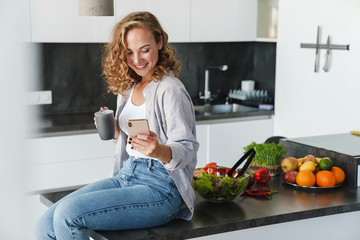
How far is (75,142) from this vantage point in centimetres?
380

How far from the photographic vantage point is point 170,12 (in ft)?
13.9

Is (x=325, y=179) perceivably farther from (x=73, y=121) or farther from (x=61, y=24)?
(x=61, y=24)

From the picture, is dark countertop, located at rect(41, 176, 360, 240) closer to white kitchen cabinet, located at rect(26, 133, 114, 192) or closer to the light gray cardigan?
the light gray cardigan

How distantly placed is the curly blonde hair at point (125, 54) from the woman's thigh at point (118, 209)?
455mm

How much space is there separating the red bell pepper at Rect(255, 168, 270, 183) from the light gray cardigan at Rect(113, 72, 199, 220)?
635 millimetres

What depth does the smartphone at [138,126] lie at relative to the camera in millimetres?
1840

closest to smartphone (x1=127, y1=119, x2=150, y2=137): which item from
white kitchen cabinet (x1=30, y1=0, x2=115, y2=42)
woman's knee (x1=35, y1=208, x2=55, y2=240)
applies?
woman's knee (x1=35, y1=208, x2=55, y2=240)

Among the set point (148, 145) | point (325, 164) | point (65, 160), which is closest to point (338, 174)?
point (325, 164)

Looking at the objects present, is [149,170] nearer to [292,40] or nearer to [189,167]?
[189,167]

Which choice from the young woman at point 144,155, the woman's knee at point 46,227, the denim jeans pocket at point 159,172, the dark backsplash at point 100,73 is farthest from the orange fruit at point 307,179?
the dark backsplash at point 100,73

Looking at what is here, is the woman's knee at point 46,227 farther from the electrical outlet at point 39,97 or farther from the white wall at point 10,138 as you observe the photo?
the electrical outlet at point 39,97

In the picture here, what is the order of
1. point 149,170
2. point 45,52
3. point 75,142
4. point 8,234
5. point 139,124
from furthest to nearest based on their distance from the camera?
point 45,52 → point 75,142 → point 8,234 → point 149,170 → point 139,124

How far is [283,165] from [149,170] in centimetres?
89

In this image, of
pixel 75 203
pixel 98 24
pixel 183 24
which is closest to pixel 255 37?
pixel 183 24
